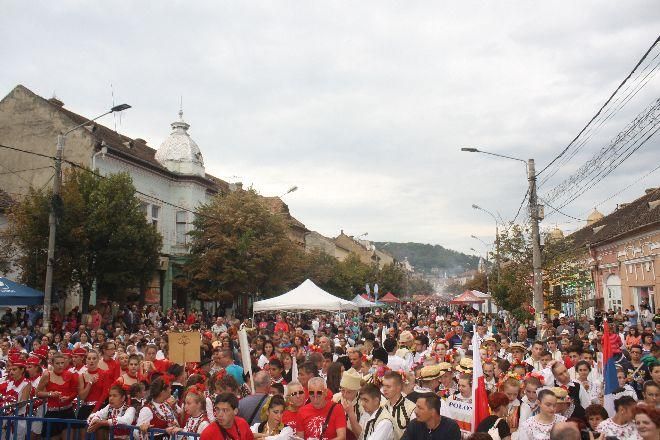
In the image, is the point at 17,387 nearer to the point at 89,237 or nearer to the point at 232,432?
the point at 232,432

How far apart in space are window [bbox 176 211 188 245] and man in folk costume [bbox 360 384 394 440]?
32.2 metres

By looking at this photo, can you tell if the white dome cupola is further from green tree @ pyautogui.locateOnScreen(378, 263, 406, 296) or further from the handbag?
green tree @ pyautogui.locateOnScreen(378, 263, 406, 296)

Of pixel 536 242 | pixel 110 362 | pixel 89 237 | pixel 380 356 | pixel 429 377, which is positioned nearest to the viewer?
pixel 429 377

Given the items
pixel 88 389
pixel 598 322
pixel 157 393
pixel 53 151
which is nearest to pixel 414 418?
pixel 157 393

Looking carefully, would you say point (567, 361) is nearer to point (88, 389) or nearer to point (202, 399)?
point (202, 399)

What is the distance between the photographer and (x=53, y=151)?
2992cm

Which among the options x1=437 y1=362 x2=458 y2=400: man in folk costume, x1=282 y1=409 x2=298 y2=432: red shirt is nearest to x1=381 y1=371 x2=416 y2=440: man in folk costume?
x1=282 y1=409 x2=298 y2=432: red shirt

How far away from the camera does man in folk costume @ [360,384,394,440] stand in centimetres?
552

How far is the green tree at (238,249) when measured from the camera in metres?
32.2

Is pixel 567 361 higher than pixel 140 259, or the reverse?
pixel 140 259

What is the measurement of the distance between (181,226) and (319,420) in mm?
32582

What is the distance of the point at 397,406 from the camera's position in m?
5.80

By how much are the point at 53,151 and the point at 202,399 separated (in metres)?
26.4

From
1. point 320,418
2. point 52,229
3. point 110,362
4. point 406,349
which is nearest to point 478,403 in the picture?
point 320,418
